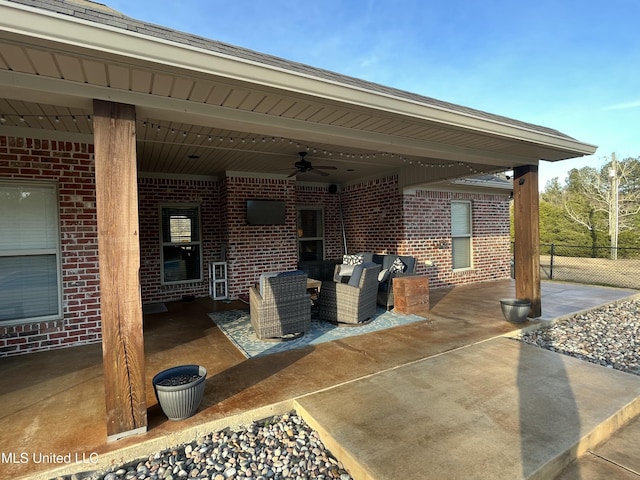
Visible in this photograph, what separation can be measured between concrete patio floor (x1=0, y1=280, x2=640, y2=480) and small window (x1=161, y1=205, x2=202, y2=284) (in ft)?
9.40

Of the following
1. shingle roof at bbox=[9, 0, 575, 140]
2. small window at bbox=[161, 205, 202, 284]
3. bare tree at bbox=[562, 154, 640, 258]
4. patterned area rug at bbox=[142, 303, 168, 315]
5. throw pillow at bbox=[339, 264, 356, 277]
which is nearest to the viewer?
shingle roof at bbox=[9, 0, 575, 140]

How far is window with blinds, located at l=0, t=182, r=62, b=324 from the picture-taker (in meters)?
3.65

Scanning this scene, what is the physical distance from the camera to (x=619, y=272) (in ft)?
35.7

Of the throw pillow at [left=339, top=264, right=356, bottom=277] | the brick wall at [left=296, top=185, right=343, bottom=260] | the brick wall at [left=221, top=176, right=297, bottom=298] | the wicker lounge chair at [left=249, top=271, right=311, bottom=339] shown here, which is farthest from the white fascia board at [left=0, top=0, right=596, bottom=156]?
the brick wall at [left=296, top=185, right=343, bottom=260]

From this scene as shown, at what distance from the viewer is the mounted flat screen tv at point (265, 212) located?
21.5 feet

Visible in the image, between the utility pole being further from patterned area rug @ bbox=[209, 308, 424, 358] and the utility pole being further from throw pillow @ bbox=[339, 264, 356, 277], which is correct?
patterned area rug @ bbox=[209, 308, 424, 358]

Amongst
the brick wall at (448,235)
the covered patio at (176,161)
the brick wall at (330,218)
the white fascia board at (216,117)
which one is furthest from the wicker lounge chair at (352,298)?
the brick wall at (330,218)

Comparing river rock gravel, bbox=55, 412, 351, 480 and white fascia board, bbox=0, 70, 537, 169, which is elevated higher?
white fascia board, bbox=0, 70, 537, 169

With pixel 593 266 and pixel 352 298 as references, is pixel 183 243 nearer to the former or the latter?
pixel 352 298

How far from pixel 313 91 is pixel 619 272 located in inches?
522

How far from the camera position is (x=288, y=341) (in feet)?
13.2

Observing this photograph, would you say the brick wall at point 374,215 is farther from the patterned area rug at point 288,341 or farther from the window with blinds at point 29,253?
the window with blinds at point 29,253

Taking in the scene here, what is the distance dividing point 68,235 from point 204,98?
2.70m

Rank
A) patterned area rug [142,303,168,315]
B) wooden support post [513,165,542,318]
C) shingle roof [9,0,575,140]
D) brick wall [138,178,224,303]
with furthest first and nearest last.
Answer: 1. brick wall [138,178,224,303]
2. patterned area rug [142,303,168,315]
3. wooden support post [513,165,542,318]
4. shingle roof [9,0,575,140]
